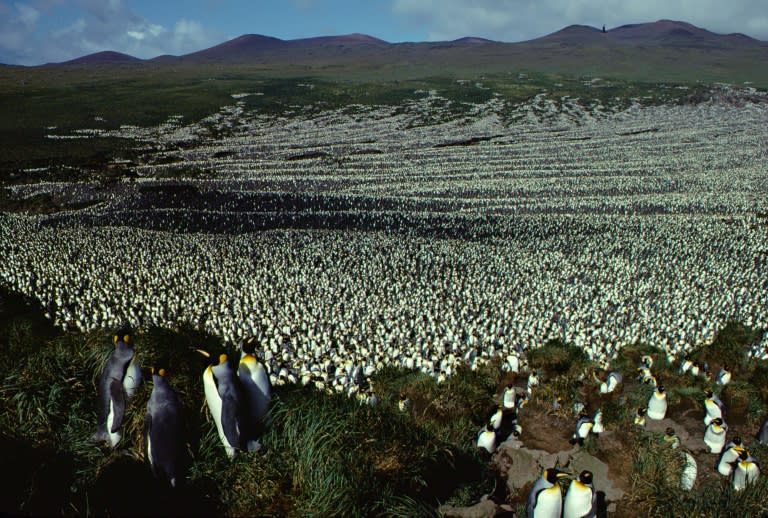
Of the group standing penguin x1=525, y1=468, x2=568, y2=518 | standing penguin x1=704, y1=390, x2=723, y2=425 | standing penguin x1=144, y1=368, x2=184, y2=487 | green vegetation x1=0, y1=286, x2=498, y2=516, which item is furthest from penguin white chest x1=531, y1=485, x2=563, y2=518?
standing penguin x1=704, y1=390, x2=723, y2=425

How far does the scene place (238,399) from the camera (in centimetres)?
505

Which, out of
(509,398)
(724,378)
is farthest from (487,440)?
(724,378)

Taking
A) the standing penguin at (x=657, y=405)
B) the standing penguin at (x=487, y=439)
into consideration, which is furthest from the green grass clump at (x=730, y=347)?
the standing penguin at (x=487, y=439)

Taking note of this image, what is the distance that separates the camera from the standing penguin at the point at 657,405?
34.3ft

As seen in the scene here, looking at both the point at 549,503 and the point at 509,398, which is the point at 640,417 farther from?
the point at 549,503

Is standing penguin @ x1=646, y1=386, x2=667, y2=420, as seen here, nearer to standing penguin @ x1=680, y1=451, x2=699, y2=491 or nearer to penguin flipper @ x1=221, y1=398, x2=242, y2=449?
standing penguin @ x1=680, y1=451, x2=699, y2=491

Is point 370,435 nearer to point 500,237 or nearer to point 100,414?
point 100,414

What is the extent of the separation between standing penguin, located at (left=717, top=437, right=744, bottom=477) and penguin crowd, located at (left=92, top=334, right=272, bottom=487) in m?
7.15

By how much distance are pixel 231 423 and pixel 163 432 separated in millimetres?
580

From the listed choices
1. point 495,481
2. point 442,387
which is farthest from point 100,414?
point 442,387

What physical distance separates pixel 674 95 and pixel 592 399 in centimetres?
11008

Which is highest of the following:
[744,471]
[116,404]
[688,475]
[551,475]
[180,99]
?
[180,99]

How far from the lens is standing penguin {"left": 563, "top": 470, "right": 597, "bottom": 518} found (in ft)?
20.7

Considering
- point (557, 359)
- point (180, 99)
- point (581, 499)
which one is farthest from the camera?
point (180, 99)
